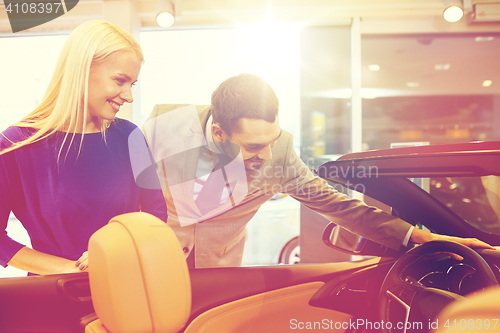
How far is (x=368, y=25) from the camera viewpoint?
2490mm

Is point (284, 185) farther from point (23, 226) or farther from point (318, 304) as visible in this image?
point (23, 226)

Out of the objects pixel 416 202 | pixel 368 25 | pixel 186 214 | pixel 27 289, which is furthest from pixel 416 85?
pixel 27 289

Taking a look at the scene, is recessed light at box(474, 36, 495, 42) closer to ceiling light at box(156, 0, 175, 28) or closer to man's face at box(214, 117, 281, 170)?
man's face at box(214, 117, 281, 170)

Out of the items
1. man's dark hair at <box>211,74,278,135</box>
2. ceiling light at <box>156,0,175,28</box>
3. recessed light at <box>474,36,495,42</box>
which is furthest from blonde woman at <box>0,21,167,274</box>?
recessed light at <box>474,36,495,42</box>

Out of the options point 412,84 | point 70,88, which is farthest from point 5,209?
point 412,84

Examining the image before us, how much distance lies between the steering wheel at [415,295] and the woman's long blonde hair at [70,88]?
108cm

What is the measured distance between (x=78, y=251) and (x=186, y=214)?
1.51 feet

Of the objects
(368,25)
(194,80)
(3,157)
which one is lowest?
(3,157)

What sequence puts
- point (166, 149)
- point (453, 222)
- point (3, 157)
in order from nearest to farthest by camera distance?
point (453, 222) → point (3, 157) → point (166, 149)

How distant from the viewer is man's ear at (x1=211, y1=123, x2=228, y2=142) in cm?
127

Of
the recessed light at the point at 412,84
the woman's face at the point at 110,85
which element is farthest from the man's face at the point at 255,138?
the recessed light at the point at 412,84

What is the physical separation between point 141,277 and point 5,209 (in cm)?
80

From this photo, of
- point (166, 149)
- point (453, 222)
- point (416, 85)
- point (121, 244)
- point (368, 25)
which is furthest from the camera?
point (416, 85)

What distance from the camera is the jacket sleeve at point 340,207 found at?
0.89 metres
